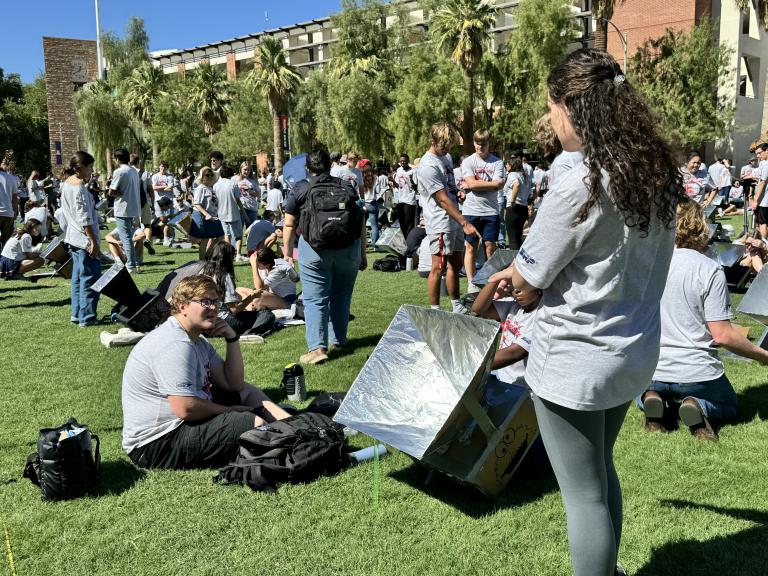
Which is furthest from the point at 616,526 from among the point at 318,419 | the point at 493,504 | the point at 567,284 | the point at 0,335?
the point at 0,335

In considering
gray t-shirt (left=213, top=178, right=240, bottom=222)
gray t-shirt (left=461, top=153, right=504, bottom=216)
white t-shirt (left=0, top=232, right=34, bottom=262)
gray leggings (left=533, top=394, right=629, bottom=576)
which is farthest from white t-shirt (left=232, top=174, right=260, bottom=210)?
gray leggings (left=533, top=394, right=629, bottom=576)

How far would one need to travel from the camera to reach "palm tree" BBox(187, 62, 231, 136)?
2258 inches

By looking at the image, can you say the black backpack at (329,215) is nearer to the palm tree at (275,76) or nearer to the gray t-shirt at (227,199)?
the gray t-shirt at (227,199)

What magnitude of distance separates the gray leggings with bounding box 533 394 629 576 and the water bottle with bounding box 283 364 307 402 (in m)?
3.23

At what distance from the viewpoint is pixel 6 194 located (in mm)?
11781

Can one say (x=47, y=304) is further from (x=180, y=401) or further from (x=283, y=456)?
(x=283, y=456)

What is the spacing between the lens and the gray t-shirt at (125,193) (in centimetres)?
1102

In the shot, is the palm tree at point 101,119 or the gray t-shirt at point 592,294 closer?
the gray t-shirt at point 592,294

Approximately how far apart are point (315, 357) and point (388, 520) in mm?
2893

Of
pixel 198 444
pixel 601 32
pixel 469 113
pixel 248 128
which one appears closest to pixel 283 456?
pixel 198 444

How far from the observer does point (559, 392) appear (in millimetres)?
2117

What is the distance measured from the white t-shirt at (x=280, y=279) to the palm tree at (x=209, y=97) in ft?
172

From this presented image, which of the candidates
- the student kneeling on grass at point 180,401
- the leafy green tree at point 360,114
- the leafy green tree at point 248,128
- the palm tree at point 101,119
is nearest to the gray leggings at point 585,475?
the student kneeling on grass at point 180,401

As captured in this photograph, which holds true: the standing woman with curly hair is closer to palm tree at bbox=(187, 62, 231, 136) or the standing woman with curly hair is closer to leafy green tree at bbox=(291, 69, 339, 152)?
leafy green tree at bbox=(291, 69, 339, 152)
